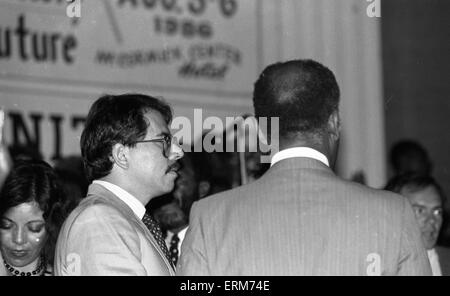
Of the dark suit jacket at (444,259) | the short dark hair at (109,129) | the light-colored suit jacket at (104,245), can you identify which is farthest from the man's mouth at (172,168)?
the dark suit jacket at (444,259)

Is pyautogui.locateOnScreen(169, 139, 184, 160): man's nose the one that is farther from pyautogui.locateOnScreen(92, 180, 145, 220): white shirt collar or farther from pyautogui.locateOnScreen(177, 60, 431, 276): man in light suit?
pyautogui.locateOnScreen(177, 60, 431, 276): man in light suit

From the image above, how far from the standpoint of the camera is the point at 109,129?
2533 millimetres

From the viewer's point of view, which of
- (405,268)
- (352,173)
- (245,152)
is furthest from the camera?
(352,173)

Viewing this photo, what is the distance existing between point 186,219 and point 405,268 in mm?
1603

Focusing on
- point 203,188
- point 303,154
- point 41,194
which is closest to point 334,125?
point 303,154

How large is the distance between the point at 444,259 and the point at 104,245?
1.93 m

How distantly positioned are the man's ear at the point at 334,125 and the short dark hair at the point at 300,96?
1cm

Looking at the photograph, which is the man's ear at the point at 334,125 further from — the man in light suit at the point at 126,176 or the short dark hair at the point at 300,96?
the man in light suit at the point at 126,176

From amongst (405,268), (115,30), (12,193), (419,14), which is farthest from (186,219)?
(419,14)

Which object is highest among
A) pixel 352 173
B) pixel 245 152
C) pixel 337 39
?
pixel 337 39

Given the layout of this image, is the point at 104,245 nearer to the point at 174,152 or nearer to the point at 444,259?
the point at 174,152

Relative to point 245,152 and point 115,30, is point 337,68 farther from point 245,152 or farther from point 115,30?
point 245,152

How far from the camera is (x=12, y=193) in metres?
3.08
